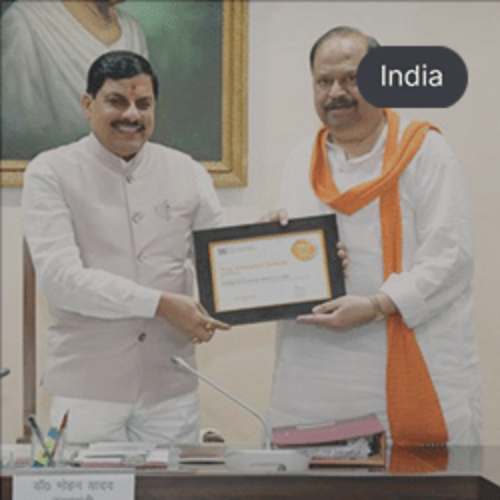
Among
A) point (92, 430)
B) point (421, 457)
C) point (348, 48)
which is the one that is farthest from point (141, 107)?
point (421, 457)

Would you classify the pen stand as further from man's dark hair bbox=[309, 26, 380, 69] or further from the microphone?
man's dark hair bbox=[309, 26, 380, 69]

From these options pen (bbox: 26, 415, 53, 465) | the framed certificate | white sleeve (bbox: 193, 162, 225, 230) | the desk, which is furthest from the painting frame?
→ the desk

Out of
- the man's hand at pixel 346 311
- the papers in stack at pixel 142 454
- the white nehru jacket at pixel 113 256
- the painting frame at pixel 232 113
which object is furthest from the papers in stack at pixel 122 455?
the painting frame at pixel 232 113

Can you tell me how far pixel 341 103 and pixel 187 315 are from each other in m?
0.47

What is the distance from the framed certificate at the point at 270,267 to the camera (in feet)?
6.44

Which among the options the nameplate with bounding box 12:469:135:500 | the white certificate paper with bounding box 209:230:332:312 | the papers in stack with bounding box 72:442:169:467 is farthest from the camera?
the white certificate paper with bounding box 209:230:332:312

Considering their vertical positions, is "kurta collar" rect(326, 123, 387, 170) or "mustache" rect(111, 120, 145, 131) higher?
"mustache" rect(111, 120, 145, 131)

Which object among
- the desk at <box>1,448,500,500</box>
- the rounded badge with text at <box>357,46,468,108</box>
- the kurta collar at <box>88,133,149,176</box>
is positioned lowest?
the desk at <box>1,448,500,500</box>

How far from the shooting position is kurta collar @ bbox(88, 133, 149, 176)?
2.03 meters

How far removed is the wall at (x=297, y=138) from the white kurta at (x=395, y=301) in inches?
1.0

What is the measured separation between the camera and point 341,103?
78.8 inches

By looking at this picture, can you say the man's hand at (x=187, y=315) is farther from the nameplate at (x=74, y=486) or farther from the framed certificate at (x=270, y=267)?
the nameplate at (x=74, y=486)

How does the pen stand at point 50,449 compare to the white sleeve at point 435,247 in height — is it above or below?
below

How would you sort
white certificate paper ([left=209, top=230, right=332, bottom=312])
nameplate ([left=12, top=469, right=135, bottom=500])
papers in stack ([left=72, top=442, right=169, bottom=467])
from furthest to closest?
white certificate paper ([left=209, top=230, right=332, bottom=312]) < papers in stack ([left=72, top=442, right=169, bottom=467]) < nameplate ([left=12, top=469, right=135, bottom=500])
